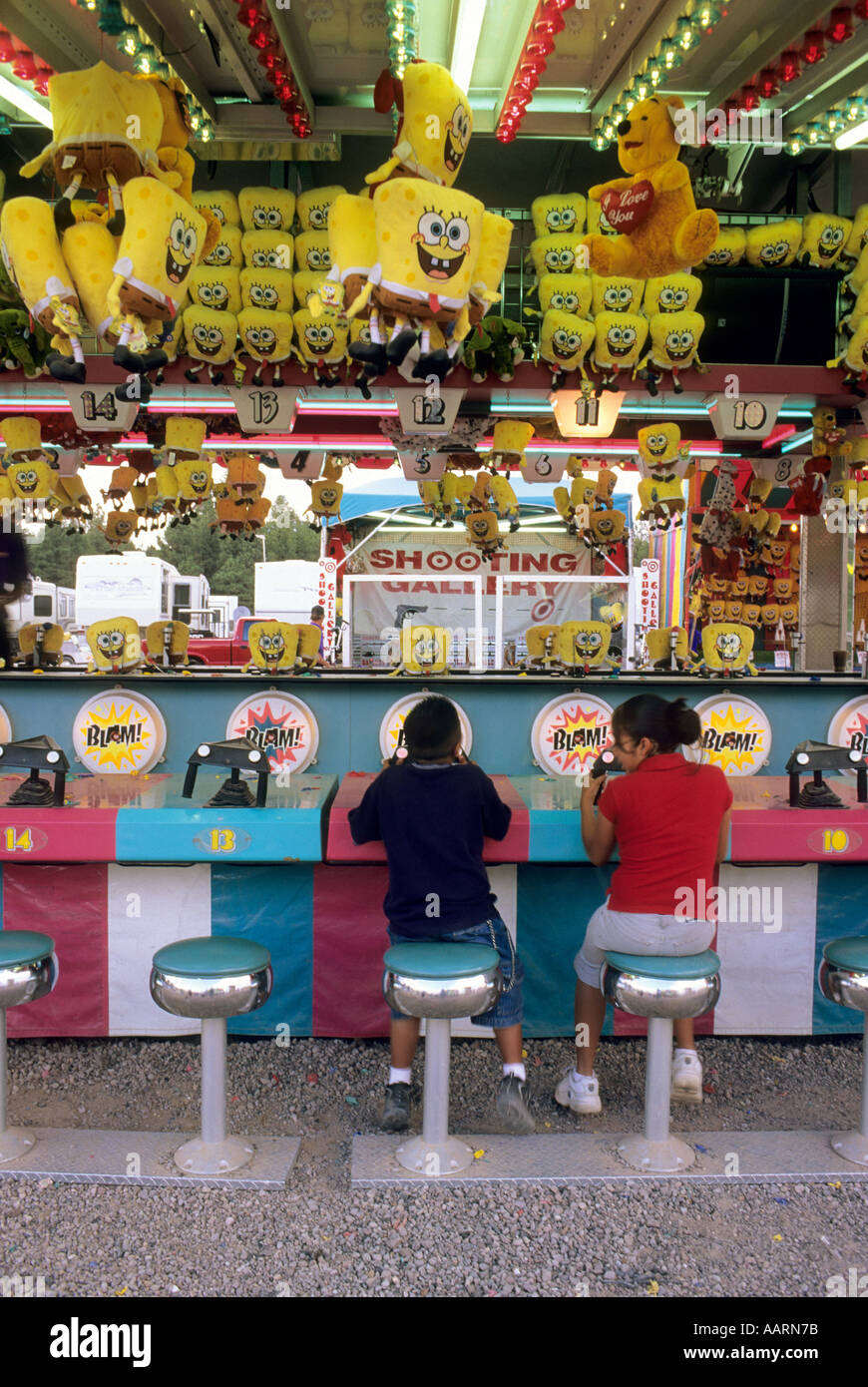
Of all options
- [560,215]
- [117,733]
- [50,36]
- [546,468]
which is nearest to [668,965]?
[117,733]

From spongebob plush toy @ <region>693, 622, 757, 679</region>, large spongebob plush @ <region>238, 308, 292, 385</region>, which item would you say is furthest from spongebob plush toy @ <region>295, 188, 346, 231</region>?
spongebob plush toy @ <region>693, 622, 757, 679</region>

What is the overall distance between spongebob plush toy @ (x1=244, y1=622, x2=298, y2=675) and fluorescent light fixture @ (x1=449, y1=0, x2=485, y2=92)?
9.91 feet

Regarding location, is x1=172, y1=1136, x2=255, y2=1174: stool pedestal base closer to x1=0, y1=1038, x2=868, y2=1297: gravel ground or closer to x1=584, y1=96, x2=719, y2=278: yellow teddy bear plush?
x1=0, y1=1038, x2=868, y2=1297: gravel ground

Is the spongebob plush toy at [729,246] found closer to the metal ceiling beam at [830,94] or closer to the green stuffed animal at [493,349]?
the metal ceiling beam at [830,94]

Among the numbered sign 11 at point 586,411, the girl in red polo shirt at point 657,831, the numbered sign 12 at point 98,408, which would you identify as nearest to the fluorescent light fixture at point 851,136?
the numbered sign 11 at point 586,411

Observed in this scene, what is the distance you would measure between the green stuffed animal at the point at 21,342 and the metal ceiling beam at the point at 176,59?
1516mm

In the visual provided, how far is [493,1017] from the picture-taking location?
9.41 ft

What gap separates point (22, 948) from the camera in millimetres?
2561

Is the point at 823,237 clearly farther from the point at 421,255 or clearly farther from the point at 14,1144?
the point at 14,1144

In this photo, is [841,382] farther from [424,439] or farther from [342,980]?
[342,980]

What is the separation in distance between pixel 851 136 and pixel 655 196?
7.60ft

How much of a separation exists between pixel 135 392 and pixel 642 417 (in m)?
4.73
